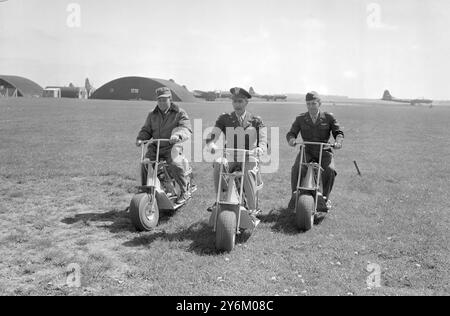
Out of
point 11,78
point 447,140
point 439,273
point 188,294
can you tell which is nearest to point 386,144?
point 447,140

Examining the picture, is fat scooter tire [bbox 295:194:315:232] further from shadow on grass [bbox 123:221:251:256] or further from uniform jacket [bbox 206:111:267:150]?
uniform jacket [bbox 206:111:267:150]

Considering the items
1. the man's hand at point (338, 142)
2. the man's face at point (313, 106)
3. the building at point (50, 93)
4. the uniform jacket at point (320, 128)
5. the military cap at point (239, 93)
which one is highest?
the building at point (50, 93)

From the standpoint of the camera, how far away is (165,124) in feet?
25.1

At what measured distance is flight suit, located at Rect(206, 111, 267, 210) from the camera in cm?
651

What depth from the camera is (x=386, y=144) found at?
19688 millimetres

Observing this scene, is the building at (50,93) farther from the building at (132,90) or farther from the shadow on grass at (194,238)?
the shadow on grass at (194,238)

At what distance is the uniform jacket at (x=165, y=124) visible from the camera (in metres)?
7.60

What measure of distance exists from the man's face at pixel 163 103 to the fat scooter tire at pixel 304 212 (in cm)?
289

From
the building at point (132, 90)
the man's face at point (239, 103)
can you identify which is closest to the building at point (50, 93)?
the building at point (132, 90)

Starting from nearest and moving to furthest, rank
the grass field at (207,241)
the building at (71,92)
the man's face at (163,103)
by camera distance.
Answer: the grass field at (207,241), the man's face at (163,103), the building at (71,92)

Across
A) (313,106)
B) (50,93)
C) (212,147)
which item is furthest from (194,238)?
(50,93)

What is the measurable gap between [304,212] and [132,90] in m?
77.1

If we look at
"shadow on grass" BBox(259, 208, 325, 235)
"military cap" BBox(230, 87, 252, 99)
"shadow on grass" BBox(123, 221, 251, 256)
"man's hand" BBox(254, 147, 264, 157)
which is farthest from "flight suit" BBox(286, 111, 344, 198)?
"shadow on grass" BBox(123, 221, 251, 256)

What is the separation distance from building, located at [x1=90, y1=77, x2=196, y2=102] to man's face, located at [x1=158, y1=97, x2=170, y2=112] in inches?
2794
